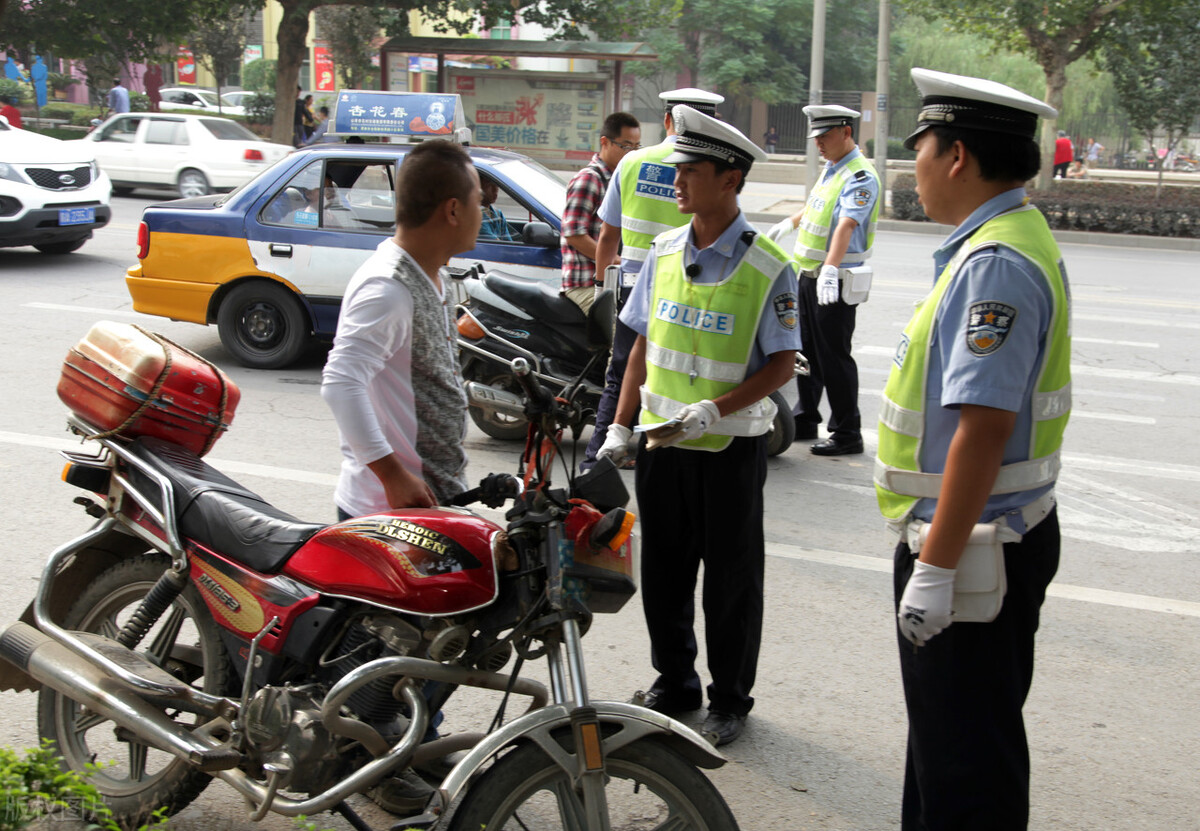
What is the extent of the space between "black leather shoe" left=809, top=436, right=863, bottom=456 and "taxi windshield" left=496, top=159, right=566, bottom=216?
240 centimetres

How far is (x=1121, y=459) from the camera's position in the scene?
7.02 meters

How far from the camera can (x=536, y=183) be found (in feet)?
26.7

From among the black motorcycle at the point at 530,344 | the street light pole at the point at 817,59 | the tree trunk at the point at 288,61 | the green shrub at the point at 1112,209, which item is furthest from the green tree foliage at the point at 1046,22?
the black motorcycle at the point at 530,344

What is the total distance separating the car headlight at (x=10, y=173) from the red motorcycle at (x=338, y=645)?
987cm

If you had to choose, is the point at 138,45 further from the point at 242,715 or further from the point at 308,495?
the point at 242,715

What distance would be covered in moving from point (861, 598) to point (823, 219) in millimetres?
2853

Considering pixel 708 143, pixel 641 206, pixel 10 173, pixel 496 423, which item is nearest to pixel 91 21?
pixel 10 173

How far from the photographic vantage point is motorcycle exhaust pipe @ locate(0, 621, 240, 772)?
8.98 feet

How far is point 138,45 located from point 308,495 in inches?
984

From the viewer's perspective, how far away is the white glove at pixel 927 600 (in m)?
2.36

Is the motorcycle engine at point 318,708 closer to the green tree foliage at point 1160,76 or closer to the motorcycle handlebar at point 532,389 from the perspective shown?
the motorcycle handlebar at point 532,389

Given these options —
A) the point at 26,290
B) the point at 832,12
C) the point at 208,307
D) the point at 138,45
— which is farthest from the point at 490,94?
the point at 832,12

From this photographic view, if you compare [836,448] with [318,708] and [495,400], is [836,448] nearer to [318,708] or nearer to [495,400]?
[495,400]

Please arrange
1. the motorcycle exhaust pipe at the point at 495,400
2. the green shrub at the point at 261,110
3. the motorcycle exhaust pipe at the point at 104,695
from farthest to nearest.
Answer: the green shrub at the point at 261,110, the motorcycle exhaust pipe at the point at 495,400, the motorcycle exhaust pipe at the point at 104,695
